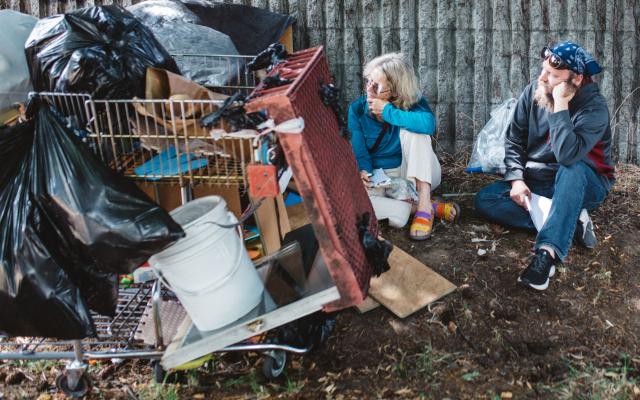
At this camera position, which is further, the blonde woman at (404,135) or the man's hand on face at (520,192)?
the blonde woman at (404,135)

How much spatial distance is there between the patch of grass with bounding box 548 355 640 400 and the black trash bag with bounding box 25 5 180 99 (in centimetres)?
224

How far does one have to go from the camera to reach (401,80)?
13.3 ft

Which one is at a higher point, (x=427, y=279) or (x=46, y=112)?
(x=46, y=112)

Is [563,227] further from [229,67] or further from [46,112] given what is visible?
[46,112]

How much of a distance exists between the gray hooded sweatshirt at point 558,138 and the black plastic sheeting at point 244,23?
6.10ft

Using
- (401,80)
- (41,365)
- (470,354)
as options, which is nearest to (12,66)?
(41,365)

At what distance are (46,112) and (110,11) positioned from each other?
0.70 metres

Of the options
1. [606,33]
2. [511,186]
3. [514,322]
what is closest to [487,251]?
[511,186]

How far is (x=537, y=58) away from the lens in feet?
15.8

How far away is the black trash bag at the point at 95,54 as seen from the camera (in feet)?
8.76

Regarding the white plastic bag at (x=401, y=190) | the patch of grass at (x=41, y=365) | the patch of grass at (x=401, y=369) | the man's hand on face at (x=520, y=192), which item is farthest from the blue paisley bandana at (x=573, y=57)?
the patch of grass at (x=41, y=365)

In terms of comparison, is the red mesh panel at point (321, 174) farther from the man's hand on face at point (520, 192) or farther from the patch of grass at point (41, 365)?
the patch of grass at point (41, 365)

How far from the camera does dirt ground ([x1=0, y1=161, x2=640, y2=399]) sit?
106 inches

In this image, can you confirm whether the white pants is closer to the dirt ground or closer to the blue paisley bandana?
the dirt ground
